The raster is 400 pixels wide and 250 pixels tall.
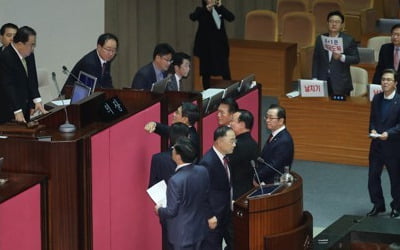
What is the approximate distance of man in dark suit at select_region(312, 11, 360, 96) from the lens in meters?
10.8

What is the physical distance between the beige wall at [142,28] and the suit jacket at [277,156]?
16.7 ft

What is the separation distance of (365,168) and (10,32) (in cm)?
383

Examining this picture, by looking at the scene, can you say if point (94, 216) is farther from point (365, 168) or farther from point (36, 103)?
point (365, 168)

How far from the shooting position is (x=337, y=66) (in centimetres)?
1101

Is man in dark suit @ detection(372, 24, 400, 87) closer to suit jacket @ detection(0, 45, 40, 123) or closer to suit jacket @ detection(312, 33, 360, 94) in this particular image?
suit jacket @ detection(312, 33, 360, 94)

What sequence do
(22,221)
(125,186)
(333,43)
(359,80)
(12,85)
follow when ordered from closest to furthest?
(22,221) → (125,186) → (12,85) → (333,43) → (359,80)

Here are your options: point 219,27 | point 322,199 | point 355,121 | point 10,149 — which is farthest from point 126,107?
point 219,27

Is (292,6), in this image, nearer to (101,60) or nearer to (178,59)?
(178,59)

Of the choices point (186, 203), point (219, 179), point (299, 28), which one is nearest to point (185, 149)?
point (186, 203)

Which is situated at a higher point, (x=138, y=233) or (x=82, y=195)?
(x=82, y=195)

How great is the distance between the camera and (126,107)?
808 centimetres

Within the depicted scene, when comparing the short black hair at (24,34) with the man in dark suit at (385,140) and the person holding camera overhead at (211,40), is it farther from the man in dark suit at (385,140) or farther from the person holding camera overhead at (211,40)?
the person holding camera overhead at (211,40)

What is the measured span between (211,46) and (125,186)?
543 cm

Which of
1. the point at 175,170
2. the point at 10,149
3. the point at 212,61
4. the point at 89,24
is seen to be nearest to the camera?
the point at 10,149
